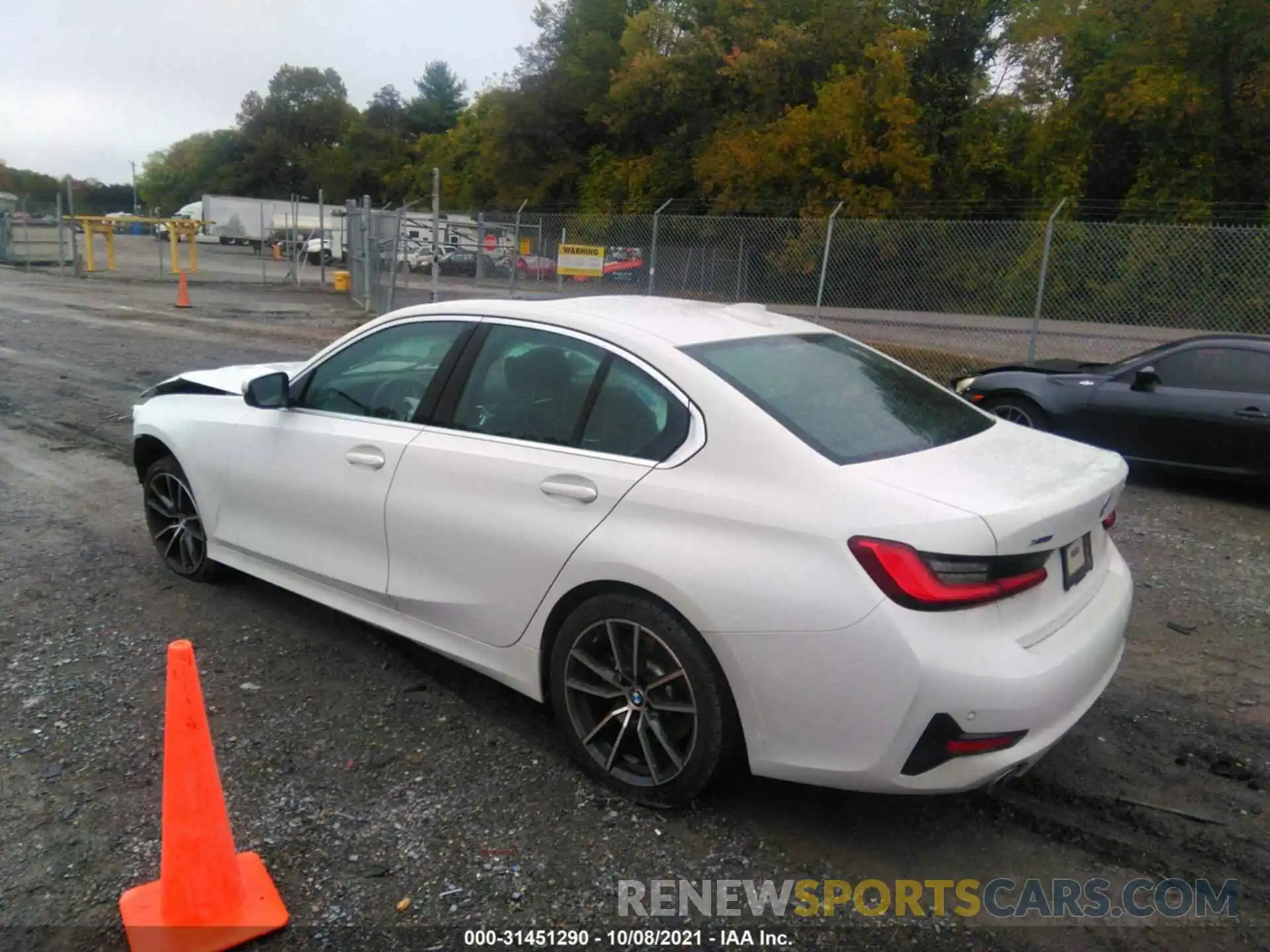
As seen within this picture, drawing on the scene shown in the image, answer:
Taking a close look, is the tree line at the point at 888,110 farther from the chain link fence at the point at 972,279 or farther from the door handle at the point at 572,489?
A: the door handle at the point at 572,489

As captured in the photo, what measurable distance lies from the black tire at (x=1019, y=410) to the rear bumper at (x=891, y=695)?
246 inches

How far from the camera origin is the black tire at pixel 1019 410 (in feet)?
29.2

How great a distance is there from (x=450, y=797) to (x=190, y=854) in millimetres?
910

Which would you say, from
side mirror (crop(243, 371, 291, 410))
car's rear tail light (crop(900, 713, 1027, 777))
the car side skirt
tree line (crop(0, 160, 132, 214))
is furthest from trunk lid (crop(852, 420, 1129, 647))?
tree line (crop(0, 160, 132, 214))

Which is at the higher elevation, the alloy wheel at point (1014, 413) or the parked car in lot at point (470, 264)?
the parked car in lot at point (470, 264)

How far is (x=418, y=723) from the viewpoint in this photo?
391cm

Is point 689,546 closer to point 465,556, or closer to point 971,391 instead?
point 465,556

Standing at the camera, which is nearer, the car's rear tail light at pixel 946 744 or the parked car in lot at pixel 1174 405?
the car's rear tail light at pixel 946 744

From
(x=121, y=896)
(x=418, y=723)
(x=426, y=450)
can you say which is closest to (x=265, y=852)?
(x=121, y=896)

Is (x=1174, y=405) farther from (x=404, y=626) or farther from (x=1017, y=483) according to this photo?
(x=404, y=626)

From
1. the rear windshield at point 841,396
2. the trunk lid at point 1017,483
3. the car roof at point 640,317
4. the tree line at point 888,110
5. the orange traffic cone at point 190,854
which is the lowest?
the orange traffic cone at point 190,854

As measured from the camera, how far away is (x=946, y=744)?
278 cm

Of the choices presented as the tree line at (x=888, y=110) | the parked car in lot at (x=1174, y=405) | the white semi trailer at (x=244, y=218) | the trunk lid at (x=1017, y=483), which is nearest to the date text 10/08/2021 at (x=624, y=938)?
the trunk lid at (x=1017, y=483)

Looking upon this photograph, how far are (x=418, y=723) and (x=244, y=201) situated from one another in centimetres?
5976
